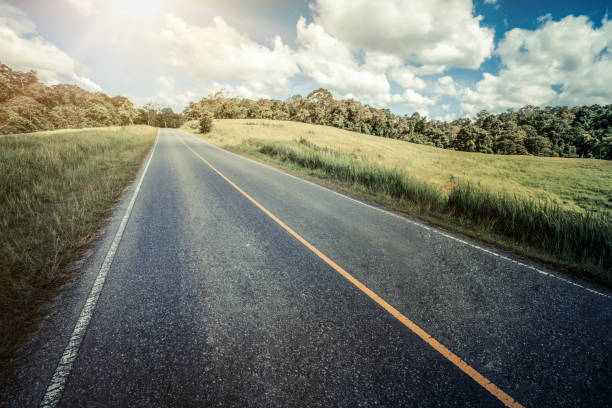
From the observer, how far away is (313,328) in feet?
8.77

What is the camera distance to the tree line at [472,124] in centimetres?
4741

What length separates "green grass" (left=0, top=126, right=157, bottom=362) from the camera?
2.80 m

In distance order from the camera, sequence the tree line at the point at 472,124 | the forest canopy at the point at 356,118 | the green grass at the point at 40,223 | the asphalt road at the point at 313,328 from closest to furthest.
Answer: the asphalt road at the point at 313,328
the green grass at the point at 40,223
the forest canopy at the point at 356,118
the tree line at the point at 472,124

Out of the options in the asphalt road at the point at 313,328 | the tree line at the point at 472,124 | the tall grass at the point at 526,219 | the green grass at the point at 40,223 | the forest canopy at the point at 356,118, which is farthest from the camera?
the tree line at the point at 472,124

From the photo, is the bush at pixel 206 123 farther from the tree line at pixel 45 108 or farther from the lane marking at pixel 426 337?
the lane marking at pixel 426 337

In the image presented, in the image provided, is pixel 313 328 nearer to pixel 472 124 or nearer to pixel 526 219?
pixel 526 219

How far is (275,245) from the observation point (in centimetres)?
456

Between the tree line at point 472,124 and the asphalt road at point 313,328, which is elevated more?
the tree line at point 472,124

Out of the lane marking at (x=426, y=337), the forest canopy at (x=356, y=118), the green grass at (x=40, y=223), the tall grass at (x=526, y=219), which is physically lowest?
the green grass at (x=40, y=223)

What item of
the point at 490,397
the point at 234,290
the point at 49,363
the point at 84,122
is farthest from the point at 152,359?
the point at 84,122

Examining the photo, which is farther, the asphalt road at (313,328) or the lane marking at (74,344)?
the asphalt road at (313,328)

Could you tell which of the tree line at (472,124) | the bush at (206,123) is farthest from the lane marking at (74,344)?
the tree line at (472,124)

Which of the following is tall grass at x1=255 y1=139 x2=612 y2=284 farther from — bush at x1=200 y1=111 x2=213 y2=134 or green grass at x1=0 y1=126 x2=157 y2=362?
bush at x1=200 y1=111 x2=213 y2=134

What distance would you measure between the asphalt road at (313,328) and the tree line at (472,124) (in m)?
50.5
